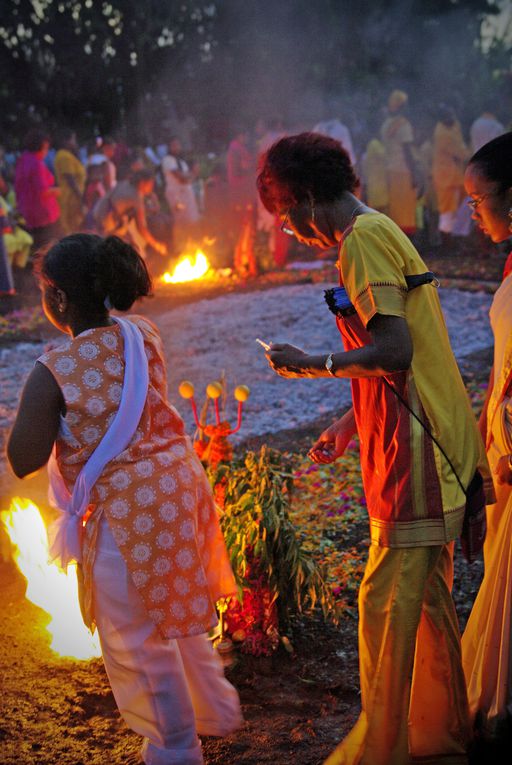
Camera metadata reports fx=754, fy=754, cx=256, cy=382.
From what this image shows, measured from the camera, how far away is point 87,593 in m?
2.41

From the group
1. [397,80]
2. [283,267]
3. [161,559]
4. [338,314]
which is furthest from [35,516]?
[397,80]

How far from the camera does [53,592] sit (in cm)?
341

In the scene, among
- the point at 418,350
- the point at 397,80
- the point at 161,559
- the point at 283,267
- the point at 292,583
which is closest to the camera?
the point at 418,350

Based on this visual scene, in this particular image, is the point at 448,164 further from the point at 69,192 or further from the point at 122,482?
the point at 122,482

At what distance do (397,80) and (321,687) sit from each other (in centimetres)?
1988

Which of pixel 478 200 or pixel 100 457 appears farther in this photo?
pixel 478 200

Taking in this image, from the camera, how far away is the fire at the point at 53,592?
330cm

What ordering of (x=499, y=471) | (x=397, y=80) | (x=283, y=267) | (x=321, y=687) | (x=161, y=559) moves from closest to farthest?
(x=161, y=559) → (x=499, y=471) → (x=321, y=687) → (x=283, y=267) → (x=397, y=80)

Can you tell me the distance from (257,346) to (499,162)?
258 inches

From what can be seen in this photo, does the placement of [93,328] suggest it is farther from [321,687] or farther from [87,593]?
[321,687]

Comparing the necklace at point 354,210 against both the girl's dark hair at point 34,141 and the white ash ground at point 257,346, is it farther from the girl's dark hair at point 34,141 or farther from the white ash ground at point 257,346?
the girl's dark hair at point 34,141

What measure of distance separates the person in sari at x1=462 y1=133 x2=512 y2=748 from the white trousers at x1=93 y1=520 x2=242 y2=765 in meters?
1.04

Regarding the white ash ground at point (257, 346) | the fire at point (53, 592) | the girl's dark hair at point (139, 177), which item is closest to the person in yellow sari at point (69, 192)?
the girl's dark hair at point (139, 177)

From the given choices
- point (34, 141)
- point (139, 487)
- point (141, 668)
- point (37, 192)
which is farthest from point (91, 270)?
point (37, 192)
